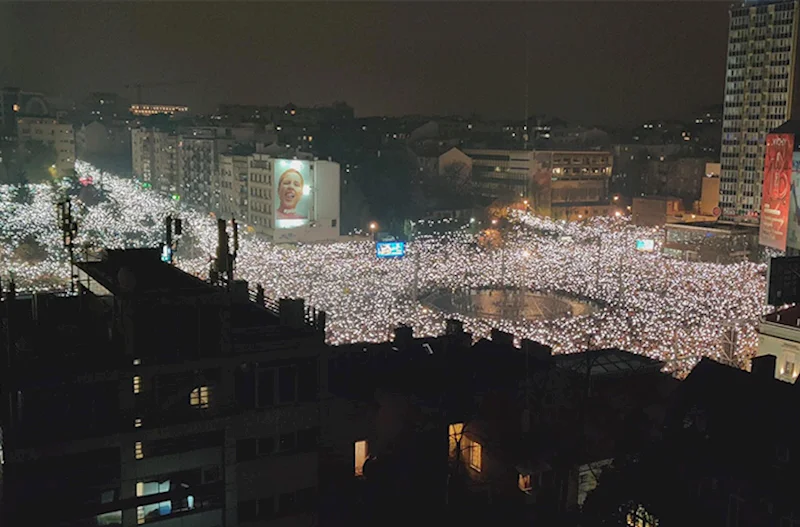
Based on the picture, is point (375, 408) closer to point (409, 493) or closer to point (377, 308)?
point (409, 493)

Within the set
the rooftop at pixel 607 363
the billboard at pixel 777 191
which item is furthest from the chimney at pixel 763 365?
the billboard at pixel 777 191

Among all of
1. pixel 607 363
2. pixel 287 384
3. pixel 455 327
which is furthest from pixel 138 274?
pixel 607 363

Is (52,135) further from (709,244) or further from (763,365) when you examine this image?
(763,365)

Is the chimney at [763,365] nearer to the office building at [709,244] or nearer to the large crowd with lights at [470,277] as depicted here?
the large crowd with lights at [470,277]

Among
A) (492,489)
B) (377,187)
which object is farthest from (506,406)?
(377,187)

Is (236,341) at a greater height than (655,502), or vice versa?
(236,341)

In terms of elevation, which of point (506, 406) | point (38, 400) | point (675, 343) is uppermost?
point (38, 400)

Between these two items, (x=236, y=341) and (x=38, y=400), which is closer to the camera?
(x=38, y=400)
